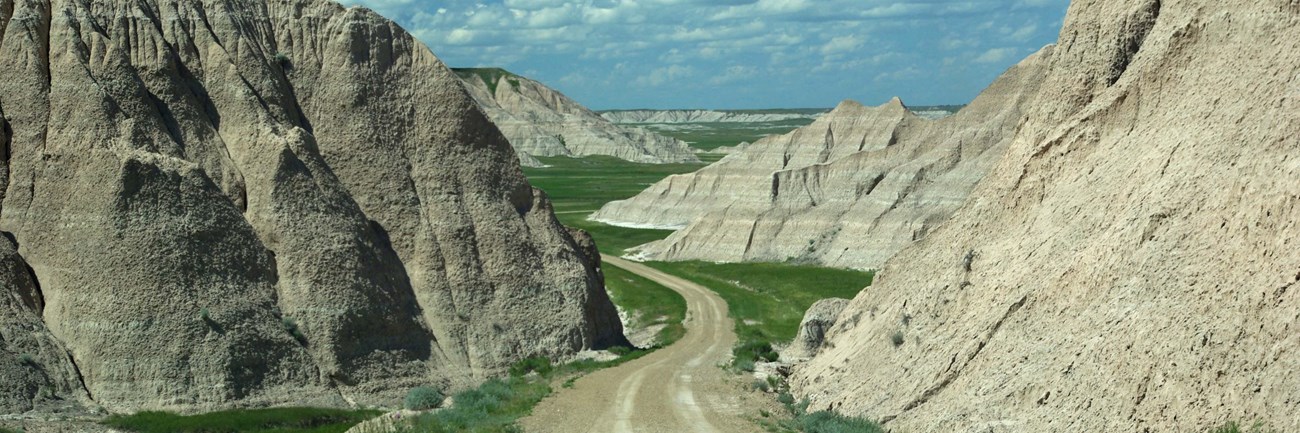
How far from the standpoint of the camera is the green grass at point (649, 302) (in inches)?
1992

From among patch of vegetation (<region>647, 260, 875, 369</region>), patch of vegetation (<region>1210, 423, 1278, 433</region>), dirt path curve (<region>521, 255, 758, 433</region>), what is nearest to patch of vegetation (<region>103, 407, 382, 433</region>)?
dirt path curve (<region>521, 255, 758, 433</region>)

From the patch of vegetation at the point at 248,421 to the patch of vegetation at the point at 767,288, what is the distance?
14929 mm

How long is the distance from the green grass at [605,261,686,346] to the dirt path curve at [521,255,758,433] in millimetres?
7509

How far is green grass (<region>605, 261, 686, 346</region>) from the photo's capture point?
50594 mm

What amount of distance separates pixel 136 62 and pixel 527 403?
54.4 ft

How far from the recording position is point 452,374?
120 feet

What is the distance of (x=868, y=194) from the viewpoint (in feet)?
283

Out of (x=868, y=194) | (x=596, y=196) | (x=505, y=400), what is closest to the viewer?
(x=505, y=400)

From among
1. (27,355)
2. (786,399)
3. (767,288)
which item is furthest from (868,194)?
(27,355)

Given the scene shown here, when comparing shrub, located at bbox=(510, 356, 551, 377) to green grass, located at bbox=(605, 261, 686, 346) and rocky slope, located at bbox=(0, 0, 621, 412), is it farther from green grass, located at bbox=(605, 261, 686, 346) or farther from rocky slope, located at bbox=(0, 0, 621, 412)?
green grass, located at bbox=(605, 261, 686, 346)

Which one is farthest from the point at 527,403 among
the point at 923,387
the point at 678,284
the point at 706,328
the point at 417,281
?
the point at 678,284

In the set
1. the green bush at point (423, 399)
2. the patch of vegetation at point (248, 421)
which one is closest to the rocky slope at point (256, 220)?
the patch of vegetation at point (248, 421)

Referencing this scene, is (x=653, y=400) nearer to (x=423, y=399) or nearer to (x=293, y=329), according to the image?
(x=423, y=399)

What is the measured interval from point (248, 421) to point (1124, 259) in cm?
2044
